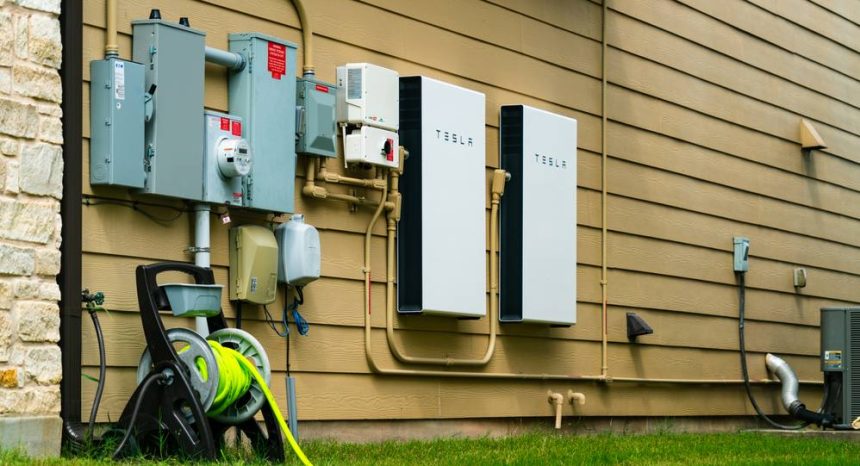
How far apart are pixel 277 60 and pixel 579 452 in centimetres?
217

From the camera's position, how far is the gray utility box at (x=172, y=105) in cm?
510

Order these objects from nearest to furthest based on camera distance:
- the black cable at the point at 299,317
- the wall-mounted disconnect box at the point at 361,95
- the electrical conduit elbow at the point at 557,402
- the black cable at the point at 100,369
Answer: the black cable at the point at 100,369
the black cable at the point at 299,317
the wall-mounted disconnect box at the point at 361,95
the electrical conduit elbow at the point at 557,402

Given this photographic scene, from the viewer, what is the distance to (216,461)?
4.43 m

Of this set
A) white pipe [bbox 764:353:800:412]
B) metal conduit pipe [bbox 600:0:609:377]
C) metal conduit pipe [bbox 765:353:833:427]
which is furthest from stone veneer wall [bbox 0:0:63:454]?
white pipe [bbox 764:353:800:412]

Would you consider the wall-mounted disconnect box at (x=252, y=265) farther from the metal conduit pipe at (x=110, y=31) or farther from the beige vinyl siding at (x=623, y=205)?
the metal conduit pipe at (x=110, y=31)

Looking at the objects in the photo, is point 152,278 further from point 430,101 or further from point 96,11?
point 430,101

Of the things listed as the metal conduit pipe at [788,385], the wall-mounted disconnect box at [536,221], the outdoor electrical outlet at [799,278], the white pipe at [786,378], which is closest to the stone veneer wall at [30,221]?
the wall-mounted disconnect box at [536,221]

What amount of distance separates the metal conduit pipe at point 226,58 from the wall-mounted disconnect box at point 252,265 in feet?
2.18

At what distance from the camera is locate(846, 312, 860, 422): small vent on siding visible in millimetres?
8711

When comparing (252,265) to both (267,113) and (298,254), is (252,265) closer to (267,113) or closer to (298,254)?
(298,254)

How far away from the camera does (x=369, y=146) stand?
614 cm

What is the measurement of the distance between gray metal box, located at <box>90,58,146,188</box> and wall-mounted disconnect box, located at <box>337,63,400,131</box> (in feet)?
4.41

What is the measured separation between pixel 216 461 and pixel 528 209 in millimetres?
3120

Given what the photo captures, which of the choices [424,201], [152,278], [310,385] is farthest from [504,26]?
[152,278]
